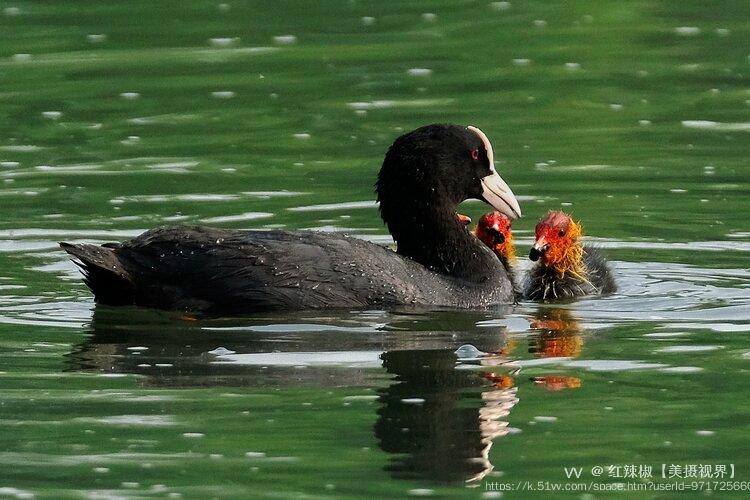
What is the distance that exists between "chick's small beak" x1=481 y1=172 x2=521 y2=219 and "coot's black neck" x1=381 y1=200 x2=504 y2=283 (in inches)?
14.2

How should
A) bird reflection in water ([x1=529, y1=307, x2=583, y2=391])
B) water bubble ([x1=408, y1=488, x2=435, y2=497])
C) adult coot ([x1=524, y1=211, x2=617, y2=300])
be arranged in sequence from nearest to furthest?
water bubble ([x1=408, y1=488, x2=435, y2=497]) → bird reflection in water ([x1=529, y1=307, x2=583, y2=391]) → adult coot ([x1=524, y1=211, x2=617, y2=300])

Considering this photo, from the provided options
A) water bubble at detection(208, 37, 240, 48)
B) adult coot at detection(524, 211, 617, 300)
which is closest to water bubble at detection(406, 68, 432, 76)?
water bubble at detection(208, 37, 240, 48)

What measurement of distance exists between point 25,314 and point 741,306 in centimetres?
423

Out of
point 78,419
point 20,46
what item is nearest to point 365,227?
point 78,419

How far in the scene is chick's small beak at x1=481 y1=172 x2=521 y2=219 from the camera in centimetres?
1154

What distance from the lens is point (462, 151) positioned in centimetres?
1132

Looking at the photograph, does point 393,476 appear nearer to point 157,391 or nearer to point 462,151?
point 157,391

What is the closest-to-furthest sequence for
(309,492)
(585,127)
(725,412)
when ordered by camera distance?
(309,492), (725,412), (585,127)

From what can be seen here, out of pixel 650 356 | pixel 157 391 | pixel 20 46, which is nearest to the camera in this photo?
pixel 157 391

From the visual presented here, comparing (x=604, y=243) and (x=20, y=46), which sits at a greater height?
(x=20, y=46)

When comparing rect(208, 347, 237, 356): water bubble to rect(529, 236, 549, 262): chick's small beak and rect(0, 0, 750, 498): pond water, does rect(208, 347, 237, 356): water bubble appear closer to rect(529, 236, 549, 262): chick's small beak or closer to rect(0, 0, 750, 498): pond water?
rect(0, 0, 750, 498): pond water

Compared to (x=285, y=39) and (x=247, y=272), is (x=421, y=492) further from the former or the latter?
(x=285, y=39)

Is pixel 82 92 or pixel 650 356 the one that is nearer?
pixel 650 356

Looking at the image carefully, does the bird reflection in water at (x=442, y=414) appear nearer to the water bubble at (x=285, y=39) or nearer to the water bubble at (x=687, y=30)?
the water bubble at (x=285, y=39)
